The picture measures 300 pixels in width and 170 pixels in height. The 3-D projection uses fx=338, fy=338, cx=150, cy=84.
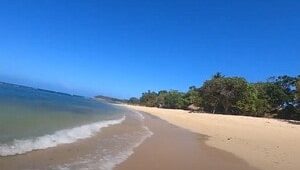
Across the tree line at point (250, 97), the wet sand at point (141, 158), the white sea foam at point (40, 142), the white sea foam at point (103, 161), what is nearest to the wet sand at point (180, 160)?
the wet sand at point (141, 158)

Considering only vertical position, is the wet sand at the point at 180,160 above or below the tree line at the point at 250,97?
below

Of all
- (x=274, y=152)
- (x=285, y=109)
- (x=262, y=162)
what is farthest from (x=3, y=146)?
(x=285, y=109)

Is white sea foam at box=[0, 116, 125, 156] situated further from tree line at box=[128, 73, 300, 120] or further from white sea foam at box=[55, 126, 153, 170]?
tree line at box=[128, 73, 300, 120]

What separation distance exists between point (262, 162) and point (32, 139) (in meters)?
7.61

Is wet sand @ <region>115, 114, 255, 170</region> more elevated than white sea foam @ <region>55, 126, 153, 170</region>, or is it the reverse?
wet sand @ <region>115, 114, 255, 170</region>

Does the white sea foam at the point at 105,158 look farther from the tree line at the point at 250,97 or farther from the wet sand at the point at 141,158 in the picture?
the tree line at the point at 250,97

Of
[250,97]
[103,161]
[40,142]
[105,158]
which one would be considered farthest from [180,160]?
[250,97]

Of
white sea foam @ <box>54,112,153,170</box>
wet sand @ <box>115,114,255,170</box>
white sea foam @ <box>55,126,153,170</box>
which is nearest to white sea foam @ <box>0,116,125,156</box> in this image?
white sea foam @ <box>54,112,153,170</box>

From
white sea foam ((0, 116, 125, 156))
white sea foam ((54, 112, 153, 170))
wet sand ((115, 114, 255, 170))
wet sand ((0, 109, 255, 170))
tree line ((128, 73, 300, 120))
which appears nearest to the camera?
wet sand ((0, 109, 255, 170))

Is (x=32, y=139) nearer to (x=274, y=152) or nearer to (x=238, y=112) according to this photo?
(x=274, y=152)

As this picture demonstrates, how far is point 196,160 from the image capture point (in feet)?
36.0

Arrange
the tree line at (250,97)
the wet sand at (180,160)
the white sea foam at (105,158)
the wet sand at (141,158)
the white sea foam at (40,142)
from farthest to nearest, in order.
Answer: the tree line at (250,97) → the wet sand at (180,160) → the white sea foam at (40,142) → the white sea foam at (105,158) → the wet sand at (141,158)

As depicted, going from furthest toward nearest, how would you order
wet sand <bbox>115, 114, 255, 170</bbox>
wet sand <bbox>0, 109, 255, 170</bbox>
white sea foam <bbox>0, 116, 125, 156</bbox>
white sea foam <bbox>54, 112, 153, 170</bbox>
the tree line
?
1. the tree line
2. wet sand <bbox>115, 114, 255, 170</bbox>
3. white sea foam <bbox>0, 116, 125, 156</bbox>
4. white sea foam <bbox>54, 112, 153, 170</bbox>
5. wet sand <bbox>0, 109, 255, 170</bbox>

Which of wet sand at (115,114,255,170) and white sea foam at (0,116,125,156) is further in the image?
wet sand at (115,114,255,170)
